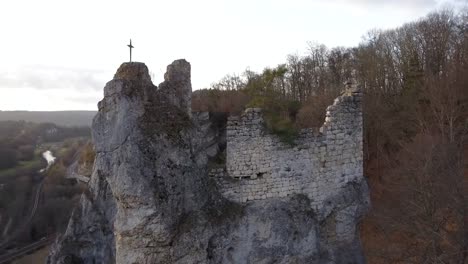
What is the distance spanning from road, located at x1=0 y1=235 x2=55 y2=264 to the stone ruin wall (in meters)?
26.7

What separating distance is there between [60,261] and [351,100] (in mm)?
13687

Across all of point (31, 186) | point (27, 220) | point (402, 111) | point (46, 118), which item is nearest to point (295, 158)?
point (402, 111)

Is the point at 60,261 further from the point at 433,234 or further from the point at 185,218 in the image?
the point at 433,234

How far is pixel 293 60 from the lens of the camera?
90.1ft

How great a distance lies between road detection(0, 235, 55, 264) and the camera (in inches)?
1123

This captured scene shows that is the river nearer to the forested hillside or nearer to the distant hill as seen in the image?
the forested hillside

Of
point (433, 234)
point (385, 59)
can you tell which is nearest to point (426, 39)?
point (385, 59)

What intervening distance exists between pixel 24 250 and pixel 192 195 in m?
28.4

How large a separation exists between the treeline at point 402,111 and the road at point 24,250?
18367mm

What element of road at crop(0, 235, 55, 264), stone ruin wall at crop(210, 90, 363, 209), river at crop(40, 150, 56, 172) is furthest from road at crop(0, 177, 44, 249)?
stone ruin wall at crop(210, 90, 363, 209)

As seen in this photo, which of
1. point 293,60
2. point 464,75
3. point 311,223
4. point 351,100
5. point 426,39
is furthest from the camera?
point 293,60

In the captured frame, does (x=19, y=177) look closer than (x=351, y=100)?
No

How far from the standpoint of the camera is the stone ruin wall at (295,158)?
8141 mm

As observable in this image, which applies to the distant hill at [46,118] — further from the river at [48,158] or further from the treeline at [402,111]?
the treeline at [402,111]
